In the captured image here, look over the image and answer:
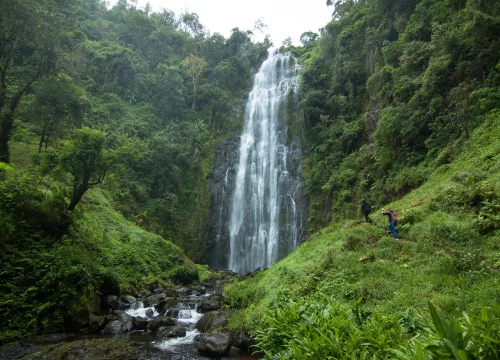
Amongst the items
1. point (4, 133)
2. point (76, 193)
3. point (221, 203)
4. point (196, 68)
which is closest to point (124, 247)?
point (76, 193)

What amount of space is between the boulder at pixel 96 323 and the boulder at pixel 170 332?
1675 millimetres

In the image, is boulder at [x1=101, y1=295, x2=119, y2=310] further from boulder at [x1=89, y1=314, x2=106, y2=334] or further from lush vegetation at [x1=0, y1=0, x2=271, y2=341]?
boulder at [x1=89, y1=314, x2=106, y2=334]

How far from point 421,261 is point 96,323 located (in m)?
8.93

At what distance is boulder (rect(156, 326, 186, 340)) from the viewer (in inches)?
344

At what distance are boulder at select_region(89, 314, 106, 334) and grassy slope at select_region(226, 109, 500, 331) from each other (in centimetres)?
405

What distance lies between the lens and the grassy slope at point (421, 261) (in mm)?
5266

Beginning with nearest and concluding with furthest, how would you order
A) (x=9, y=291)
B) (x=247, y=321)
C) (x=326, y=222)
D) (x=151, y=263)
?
(x=247, y=321)
(x=9, y=291)
(x=151, y=263)
(x=326, y=222)

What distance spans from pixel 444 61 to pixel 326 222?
472 inches

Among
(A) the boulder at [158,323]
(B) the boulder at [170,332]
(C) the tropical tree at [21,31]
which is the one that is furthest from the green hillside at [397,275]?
(C) the tropical tree at [21,31]

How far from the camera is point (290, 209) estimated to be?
25.6 m

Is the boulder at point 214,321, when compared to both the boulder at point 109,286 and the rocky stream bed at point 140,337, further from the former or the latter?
the boulder at point 109,286

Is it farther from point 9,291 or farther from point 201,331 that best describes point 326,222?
point 9,291

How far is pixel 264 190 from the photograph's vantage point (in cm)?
2736

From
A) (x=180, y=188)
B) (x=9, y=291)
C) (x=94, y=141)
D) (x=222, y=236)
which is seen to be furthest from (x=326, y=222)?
(x=9, y=291)
